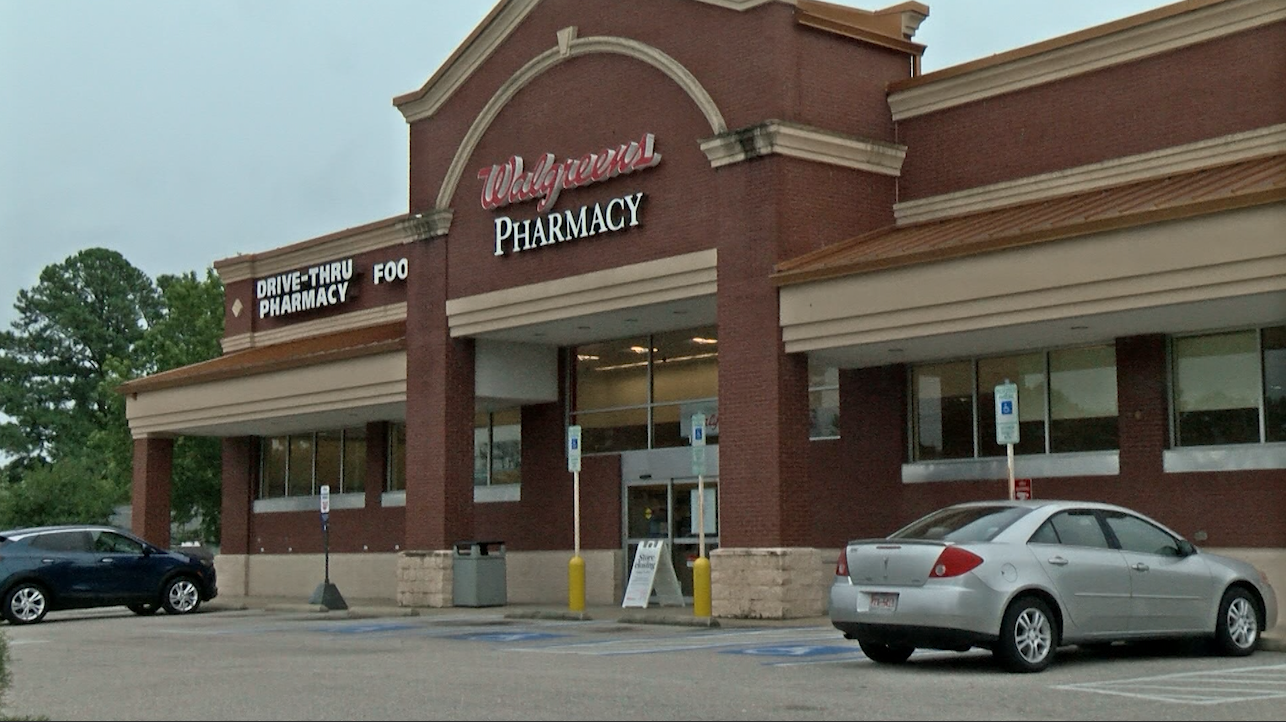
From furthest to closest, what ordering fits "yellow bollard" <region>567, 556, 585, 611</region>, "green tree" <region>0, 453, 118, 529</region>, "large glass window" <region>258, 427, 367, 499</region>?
"green tree" <region>0, 453, 118, 529</region>
"large glass window" <region>258, 427, 367, 499</region>
"yellow bollard" <region>567, 556, 585, 611</region>

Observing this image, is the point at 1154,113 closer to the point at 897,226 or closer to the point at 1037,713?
the point at 897,226

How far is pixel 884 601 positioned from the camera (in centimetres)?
1486

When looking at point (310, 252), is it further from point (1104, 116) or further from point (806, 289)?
point (1104, 116)

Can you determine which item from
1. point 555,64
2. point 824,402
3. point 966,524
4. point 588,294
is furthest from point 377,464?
point 966,524

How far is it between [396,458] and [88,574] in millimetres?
8323

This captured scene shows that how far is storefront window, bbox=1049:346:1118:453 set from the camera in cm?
2298

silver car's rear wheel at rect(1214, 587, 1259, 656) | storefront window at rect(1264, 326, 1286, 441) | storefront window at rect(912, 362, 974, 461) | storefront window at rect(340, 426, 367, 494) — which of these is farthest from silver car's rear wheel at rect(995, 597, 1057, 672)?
storefront window at rect(340, 426, 367, 494)

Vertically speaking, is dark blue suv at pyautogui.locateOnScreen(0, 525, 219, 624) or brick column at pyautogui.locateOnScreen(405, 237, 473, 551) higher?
brick column at pyautogui.locateOnScreen(405, 237, 473, 551)

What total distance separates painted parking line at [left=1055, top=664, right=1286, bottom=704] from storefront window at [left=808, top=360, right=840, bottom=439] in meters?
11.9

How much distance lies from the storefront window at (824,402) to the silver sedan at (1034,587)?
10.2 meters

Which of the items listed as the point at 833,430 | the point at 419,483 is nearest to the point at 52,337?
the point at 419,483

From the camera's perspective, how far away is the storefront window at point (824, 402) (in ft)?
86.2

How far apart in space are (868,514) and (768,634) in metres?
5.32

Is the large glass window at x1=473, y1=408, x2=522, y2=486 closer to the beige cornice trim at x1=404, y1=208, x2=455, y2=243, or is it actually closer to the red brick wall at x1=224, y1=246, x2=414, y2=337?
the beige cornice trim at x1=404, y1=208, x2=455, y2=243
